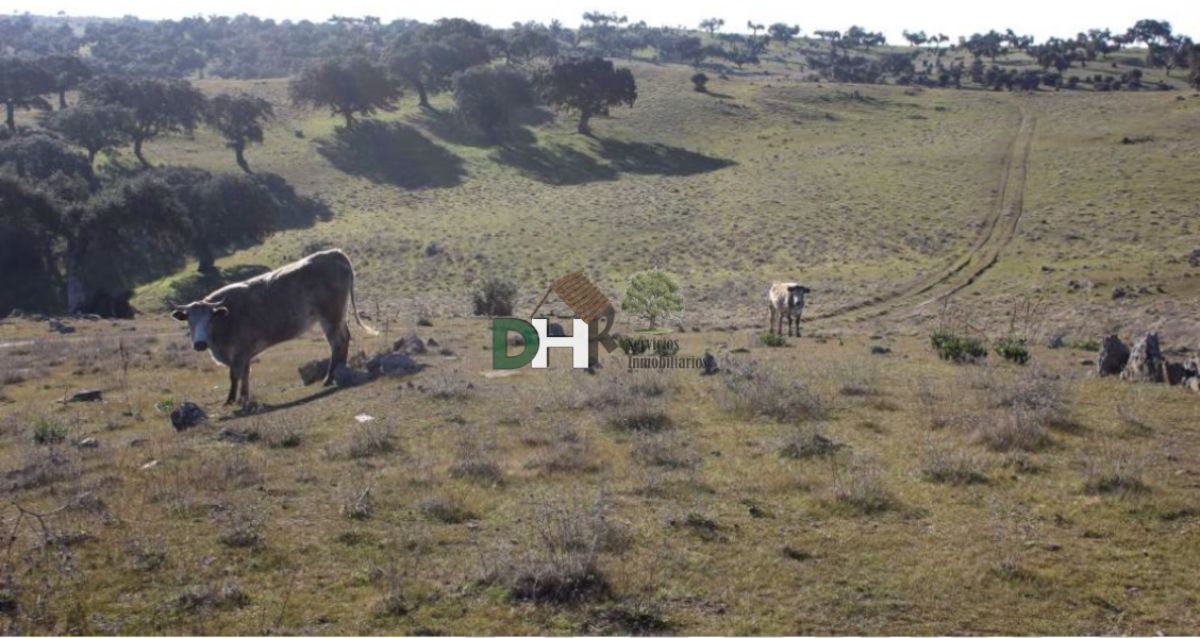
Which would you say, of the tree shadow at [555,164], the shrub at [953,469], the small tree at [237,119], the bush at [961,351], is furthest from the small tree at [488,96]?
the shrub at [953,469]

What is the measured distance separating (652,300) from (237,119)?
55.0 metres

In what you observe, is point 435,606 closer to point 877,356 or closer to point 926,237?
point 877,356

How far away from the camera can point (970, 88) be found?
408 feet

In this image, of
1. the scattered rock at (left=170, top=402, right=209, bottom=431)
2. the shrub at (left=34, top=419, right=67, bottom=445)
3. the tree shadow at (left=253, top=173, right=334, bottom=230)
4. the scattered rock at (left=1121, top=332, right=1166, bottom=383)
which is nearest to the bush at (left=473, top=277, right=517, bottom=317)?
the scattered rock at (left=170, top=402, right=209, bottom=431)

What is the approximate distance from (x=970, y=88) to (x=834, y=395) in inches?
4720

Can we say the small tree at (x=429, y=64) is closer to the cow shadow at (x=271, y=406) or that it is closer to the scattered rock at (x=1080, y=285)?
the scattered rock at (x=1080, y=285)

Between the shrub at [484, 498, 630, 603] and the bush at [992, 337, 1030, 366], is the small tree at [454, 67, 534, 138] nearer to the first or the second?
the bush at [992, 337, 1030, 366]

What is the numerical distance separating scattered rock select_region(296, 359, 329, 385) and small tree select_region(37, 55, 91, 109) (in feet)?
280

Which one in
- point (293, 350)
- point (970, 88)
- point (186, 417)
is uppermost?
point (970, 88)

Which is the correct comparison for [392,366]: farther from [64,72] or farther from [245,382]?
[64,72]

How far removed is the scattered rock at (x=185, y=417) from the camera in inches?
655

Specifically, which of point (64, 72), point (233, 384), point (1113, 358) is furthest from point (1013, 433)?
point (64, 72)

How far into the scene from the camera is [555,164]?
88312 millimetres

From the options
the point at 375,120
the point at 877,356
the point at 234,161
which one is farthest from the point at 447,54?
the point at 877,356
